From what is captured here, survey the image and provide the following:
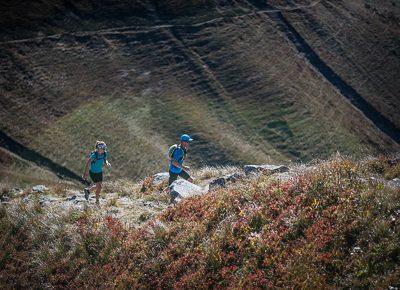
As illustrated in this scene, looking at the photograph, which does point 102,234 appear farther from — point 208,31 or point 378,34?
point 378,34

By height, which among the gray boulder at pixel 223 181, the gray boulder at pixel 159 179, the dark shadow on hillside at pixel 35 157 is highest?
the gray boulder at pixel 223 181

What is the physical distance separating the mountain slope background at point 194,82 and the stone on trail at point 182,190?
74.9 ft

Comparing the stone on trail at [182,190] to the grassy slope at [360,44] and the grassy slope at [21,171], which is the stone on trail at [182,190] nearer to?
the grassy slope at [21,171]

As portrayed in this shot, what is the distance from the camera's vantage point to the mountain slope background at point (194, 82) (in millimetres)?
42719

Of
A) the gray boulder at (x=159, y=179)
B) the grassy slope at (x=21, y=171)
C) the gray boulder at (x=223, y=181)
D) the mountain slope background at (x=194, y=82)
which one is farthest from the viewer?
the mountain slope background at (x=194, y=82)

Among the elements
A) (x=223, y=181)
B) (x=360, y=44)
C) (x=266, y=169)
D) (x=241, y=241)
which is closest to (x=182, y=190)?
(x=223, y=181)

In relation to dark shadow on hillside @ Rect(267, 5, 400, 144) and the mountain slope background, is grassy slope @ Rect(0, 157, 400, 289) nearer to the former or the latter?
the mountain slope background

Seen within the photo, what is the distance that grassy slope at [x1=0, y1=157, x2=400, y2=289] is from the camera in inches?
336

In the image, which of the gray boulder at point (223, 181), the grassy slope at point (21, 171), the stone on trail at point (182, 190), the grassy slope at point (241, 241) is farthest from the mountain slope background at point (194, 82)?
the grassy slope at point (241, 241)

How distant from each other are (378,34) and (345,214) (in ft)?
263

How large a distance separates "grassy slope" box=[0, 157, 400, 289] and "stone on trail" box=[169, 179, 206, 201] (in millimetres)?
1802

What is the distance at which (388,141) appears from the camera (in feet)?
188

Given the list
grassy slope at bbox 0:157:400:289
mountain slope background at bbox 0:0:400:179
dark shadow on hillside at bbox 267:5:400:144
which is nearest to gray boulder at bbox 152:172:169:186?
grassy slope at bbox 0:157:400:289

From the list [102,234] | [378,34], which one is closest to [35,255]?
[102,234]
